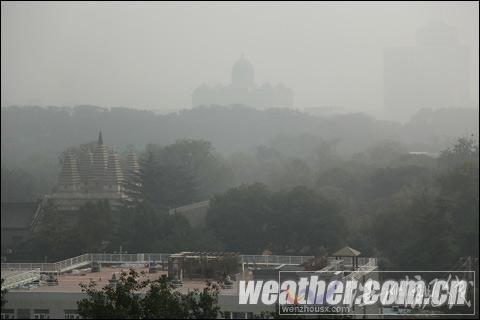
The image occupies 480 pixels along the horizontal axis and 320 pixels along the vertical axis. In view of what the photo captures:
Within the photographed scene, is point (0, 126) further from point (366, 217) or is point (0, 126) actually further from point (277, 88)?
point (366, 217)

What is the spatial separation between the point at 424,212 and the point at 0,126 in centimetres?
4643

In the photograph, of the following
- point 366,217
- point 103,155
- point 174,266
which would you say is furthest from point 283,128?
point 174,266

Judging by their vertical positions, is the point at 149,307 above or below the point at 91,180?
below

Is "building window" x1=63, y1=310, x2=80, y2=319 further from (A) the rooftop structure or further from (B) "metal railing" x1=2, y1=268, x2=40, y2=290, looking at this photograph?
(B) "metal railing" x1=2, y1=268, x2=40, y2=290

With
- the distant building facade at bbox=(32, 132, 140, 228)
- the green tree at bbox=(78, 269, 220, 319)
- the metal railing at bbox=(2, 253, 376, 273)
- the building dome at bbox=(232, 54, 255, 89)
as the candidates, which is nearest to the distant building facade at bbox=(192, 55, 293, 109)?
the building dome at bbox=(232, 54, 255, 89)

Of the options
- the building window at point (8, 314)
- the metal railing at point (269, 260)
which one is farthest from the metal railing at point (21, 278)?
the metal railing at point (269, 260)

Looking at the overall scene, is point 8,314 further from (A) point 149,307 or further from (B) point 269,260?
(A) point 149,307

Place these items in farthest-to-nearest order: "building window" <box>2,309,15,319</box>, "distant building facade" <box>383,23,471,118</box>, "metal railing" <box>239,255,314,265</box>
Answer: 1. "distant building facade" <box>383,23,471,118</box>
2. "metal railing" <box>239,255,314,265</box>
3. "building window" <box>2,309,15,319</box>

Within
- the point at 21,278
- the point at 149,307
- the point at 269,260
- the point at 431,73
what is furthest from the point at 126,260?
the point at 431,73

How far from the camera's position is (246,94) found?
8188 centimetres

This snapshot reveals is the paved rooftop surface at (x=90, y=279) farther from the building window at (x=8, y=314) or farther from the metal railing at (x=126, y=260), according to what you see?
the building window at (x=8, y=314)

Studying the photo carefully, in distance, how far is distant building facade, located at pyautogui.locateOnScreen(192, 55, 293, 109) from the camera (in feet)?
261

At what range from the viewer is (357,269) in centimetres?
1720

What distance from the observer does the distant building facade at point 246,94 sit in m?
79.6
